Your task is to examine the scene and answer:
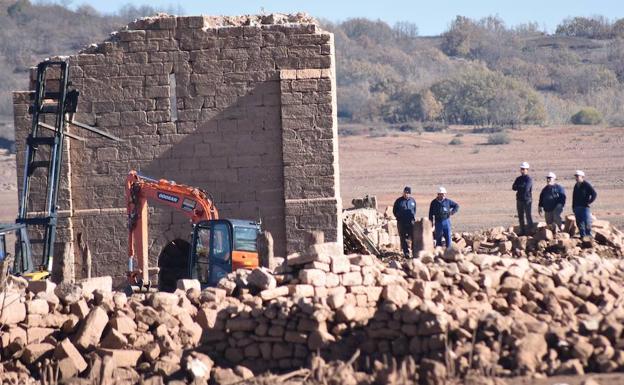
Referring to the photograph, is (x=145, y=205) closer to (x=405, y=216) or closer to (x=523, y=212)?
(x=405, y=216)

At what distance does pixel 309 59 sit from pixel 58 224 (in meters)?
5.03

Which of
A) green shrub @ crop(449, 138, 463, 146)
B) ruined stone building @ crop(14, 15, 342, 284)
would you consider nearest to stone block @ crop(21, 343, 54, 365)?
ruined stone building @ crop(14, 15, 342, 284)

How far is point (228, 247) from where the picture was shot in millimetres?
21312

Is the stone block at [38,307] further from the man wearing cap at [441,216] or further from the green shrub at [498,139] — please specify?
the green shrub at [498,139]

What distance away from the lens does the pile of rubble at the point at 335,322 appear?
1405cm

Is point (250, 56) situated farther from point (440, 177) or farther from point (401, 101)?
point (401, 101)

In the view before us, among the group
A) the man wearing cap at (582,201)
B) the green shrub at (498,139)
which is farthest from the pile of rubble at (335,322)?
the green shrub at (498,139)

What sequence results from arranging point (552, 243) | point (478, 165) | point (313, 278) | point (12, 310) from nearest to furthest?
point (313, 278) < point (12, 310) < point (552, 243) < point (478, 165)

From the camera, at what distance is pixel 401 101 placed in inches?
2840

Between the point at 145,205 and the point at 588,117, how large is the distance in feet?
152

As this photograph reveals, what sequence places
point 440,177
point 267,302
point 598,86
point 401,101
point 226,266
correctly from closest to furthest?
point 267,302 → point 226,266 → point 440,177 → point 401,101 → point 598,86

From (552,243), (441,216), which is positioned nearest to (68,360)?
(441,216)

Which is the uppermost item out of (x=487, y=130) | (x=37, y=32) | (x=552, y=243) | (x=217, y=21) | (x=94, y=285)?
(x=37, y=32)

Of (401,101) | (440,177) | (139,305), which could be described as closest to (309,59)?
(139,305)
